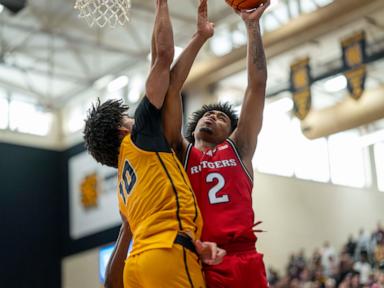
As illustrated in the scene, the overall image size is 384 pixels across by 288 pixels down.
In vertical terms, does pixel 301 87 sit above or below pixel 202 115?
above

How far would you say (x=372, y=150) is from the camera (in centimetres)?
1557

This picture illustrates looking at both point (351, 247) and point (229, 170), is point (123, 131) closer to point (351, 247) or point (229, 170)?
point (229, 170)

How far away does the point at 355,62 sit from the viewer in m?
13.0

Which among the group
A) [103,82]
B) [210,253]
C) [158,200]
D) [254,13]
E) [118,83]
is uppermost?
[103,82]

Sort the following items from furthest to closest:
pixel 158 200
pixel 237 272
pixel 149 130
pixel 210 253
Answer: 1. pixel 237 272
2. pixel 149 130
3. pixel 158 200
4. pixel 210 253

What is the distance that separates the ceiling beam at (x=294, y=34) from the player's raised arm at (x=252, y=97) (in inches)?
339

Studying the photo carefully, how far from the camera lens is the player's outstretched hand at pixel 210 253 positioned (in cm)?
339

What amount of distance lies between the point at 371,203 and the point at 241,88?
3917mm

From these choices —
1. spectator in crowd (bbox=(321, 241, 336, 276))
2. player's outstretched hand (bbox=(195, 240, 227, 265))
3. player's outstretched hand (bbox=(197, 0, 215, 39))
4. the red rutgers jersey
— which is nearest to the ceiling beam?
spectator in crowd (bbox=(321, 241, 336, 276))

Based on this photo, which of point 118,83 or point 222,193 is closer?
point 222,193

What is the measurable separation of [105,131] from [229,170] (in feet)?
2.45

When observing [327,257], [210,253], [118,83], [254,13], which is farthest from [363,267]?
[210,253]

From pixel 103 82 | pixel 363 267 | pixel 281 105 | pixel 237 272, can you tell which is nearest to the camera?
pixel 237 272

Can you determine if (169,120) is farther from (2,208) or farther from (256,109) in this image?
(2,208)
